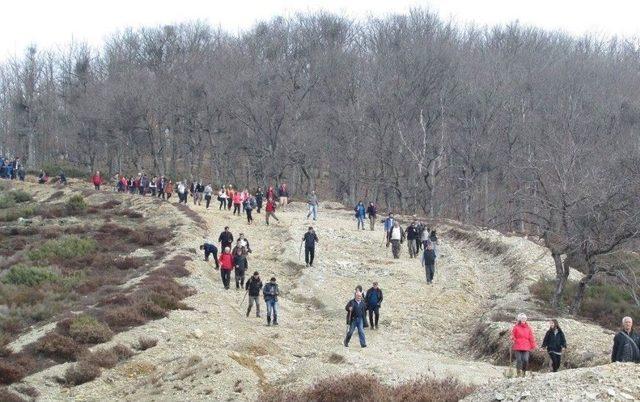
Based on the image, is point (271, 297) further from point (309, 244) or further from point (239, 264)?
point (309, 244)

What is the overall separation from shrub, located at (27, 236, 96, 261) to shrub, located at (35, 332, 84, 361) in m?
12.8

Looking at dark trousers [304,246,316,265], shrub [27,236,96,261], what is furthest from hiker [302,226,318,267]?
shrub [27,236,96,261]

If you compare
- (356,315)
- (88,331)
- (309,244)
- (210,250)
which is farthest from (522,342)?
(210,250)

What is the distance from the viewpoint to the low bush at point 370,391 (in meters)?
13.4

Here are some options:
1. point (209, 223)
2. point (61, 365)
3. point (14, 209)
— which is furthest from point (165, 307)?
point (14, 209)

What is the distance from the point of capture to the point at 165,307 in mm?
23359

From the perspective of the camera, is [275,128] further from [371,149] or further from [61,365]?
[61,365]

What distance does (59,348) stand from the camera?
18797 millimetres

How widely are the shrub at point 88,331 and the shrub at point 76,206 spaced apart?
2500 cm

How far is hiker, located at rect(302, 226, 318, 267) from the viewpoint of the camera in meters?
31.4

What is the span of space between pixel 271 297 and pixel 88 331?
594 cm

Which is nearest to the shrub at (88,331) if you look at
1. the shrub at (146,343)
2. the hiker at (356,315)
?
the shrub at (146,343)

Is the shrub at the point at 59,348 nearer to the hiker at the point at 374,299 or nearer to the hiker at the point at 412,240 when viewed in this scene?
the hiker at the point at 374,299

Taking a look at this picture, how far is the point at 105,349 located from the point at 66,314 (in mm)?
3366
